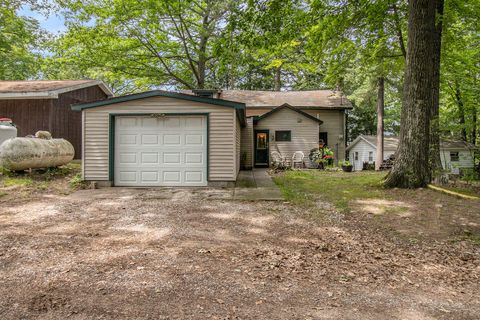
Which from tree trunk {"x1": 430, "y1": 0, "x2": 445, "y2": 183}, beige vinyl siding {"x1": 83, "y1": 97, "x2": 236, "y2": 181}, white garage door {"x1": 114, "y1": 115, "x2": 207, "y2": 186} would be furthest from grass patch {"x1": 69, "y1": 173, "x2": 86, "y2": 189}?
tree trunk {"x1": 430, "y1": 0, "x2": 445, "y2": 183}

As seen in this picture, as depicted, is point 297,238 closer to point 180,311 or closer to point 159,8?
point 180,311

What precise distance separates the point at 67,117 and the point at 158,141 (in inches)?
309

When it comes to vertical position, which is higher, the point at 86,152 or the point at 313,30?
the point at 313,30

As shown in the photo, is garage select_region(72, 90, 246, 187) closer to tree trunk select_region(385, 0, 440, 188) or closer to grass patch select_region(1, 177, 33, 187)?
grass patch select_region(1, 177, 33, 187)

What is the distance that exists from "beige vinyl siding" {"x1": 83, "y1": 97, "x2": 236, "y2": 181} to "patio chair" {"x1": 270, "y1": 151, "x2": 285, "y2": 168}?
6.86m

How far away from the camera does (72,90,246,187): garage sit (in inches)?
333

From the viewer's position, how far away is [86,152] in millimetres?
8586

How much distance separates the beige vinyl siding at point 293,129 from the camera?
1652cm

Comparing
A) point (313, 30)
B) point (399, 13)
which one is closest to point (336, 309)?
point (313, 30)

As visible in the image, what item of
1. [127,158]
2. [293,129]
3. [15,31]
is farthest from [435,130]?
[15,31]

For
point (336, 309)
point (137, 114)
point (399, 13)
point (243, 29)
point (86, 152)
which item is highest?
point (399, 13)

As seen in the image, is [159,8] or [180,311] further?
[159,8]

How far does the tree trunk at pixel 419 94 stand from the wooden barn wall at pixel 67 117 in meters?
13.4

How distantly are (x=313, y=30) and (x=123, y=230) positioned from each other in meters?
8.86
